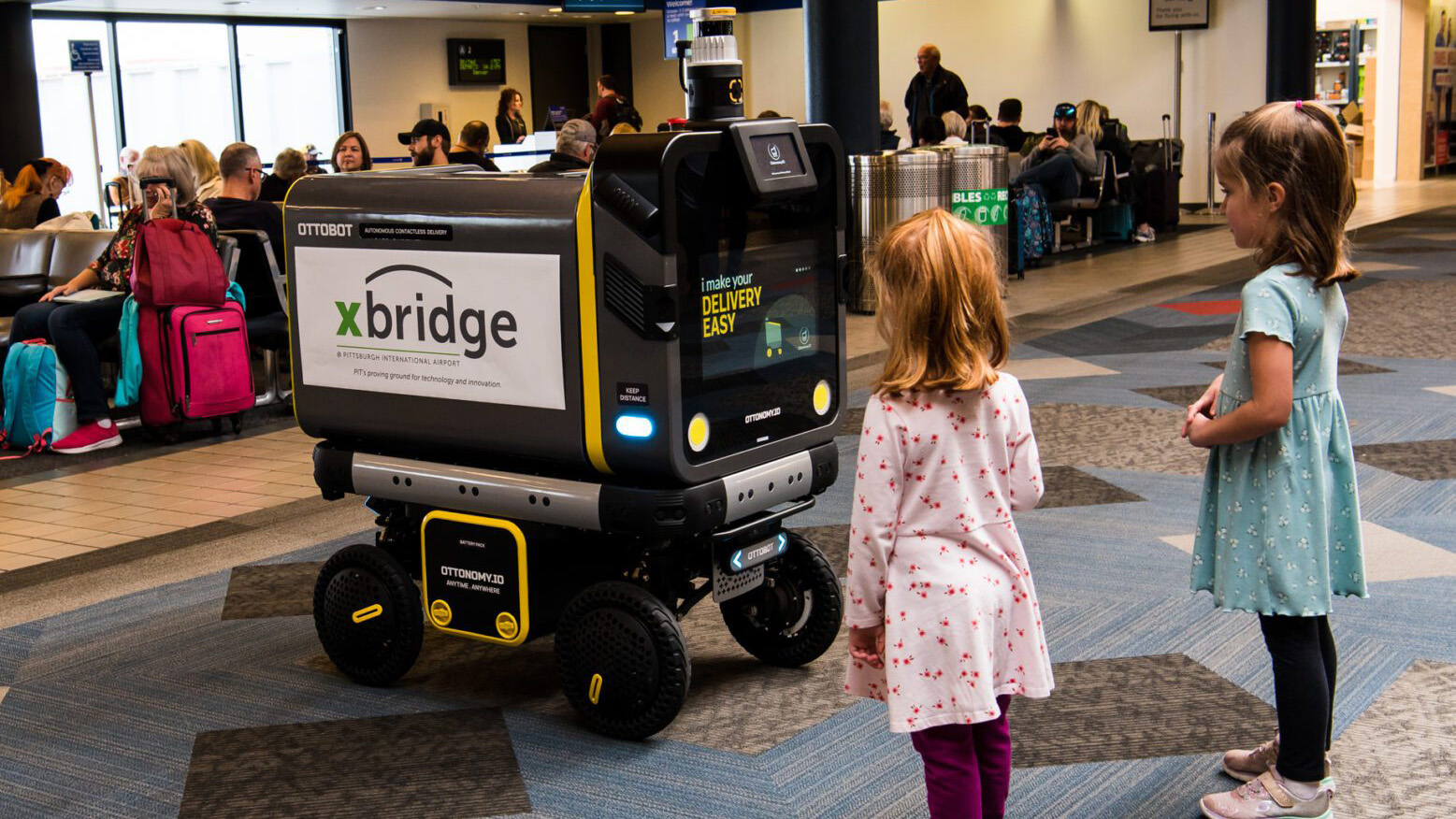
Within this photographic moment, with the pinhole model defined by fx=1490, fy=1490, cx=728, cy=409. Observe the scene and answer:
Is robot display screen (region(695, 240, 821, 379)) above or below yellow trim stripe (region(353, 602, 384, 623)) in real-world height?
above

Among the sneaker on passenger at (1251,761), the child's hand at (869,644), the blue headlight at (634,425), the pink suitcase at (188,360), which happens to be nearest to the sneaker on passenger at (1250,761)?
the sneaker on passenger at (1251,761)

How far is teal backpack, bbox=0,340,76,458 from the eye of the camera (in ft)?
21.5

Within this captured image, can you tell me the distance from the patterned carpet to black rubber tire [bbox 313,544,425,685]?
73mm

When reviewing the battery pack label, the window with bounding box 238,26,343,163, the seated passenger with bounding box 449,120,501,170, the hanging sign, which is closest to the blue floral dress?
the battery pack label

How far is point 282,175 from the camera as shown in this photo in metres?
9.39

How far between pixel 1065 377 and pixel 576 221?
459 cm

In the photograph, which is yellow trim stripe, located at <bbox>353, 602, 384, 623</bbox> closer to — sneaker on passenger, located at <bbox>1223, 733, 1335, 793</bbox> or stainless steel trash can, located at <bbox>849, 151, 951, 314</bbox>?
sneaker on passenger, located at <bbox>1223, 733, 1335, 793</bbox>

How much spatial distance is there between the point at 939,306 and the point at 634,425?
0.87m

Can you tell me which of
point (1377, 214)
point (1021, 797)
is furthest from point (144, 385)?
point (1377, 214)

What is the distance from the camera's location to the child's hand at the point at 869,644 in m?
2.27

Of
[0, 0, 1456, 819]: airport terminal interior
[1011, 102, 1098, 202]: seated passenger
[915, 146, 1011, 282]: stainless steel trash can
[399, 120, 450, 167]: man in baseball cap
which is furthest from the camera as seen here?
[1011, 102, 1098, 202]: seated passenger

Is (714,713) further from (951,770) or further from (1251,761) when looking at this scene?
(1251,761)

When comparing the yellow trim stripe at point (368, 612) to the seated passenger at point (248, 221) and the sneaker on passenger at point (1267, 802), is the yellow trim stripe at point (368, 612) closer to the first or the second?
the sneaker on passenger at point (1267, 802)

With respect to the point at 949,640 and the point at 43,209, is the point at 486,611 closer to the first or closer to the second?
the point at 949,640
